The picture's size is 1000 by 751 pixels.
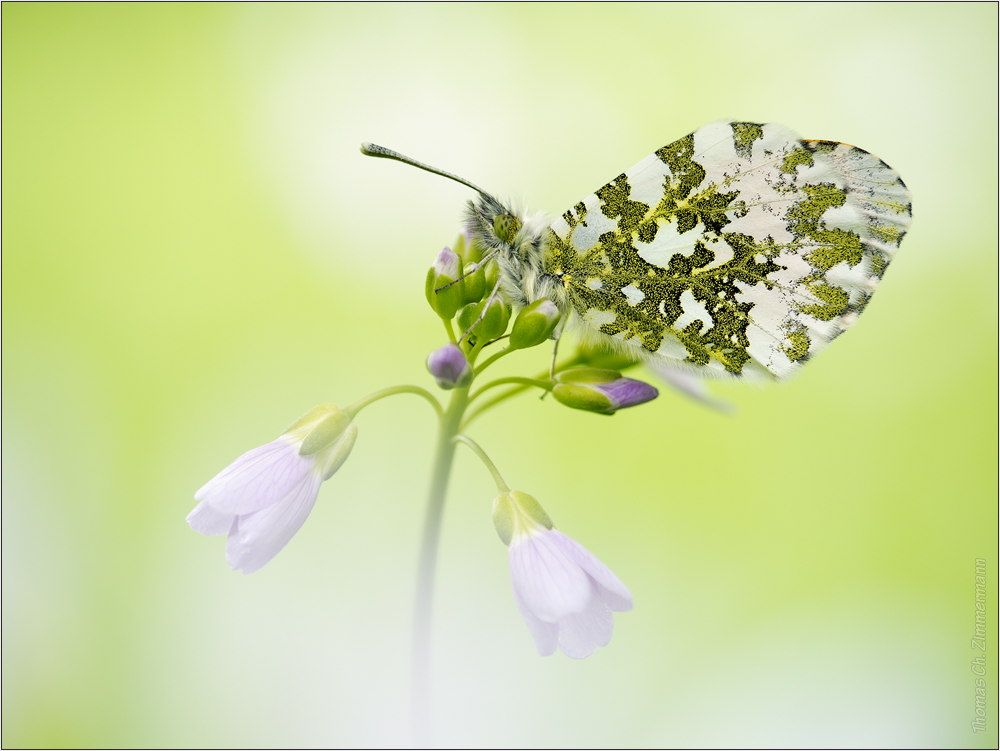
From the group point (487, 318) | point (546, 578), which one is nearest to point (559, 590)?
point (546, 578)

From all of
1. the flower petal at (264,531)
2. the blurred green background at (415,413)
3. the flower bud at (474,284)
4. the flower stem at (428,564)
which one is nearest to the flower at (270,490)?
the flower petal at (264,531)

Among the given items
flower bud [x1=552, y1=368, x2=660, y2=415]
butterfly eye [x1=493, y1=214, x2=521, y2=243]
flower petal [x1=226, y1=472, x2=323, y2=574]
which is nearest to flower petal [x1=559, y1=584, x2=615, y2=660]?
flower bud [x1=552, y1=368, x2=660, y2=415]

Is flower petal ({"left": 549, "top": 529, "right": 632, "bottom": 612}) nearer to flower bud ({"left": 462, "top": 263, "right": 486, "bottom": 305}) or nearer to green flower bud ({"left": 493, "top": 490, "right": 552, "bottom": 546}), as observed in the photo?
green flower bud ({"left": 493, "top": 490, "right": 552, "bottom": 546})

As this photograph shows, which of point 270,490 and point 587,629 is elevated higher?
point 270,490

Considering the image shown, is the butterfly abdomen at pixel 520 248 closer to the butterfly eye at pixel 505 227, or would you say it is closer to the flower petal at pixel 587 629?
the butterfly eye at pixel 505 227

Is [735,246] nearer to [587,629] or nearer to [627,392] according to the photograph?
[627,392]

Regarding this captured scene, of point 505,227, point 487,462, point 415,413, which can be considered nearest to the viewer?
point 487,462

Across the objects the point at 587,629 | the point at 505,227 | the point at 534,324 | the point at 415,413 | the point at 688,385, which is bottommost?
the point at 415,413
